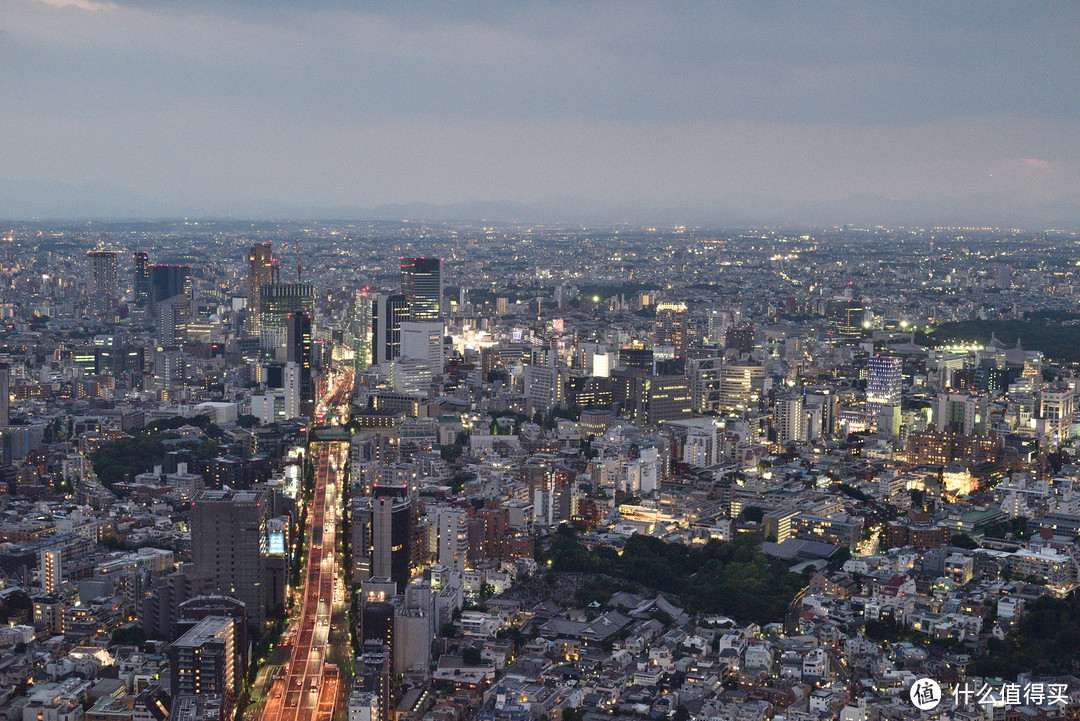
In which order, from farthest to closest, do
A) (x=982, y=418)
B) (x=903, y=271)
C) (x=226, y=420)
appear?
(x=903, y=271) → (x=226, y=420) → (x=982, y=418)

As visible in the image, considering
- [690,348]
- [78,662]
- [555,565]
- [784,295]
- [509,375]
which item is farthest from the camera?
[784,295]

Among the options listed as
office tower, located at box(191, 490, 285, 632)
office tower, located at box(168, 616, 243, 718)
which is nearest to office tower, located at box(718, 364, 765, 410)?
office tower, located at box(191, 490, 285, 632)

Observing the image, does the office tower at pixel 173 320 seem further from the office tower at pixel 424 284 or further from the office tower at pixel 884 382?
the office tower at pixel 884 382

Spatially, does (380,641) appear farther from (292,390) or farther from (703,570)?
(292,390)

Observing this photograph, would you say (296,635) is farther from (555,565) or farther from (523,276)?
(523,276)

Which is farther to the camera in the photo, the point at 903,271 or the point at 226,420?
the point at 903,271

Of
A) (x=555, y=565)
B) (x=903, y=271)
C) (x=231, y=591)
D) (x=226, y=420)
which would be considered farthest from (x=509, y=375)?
(x=903, y=271)

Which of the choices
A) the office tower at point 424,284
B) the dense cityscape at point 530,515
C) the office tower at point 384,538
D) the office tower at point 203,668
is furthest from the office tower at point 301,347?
the office tower at point 203,668
